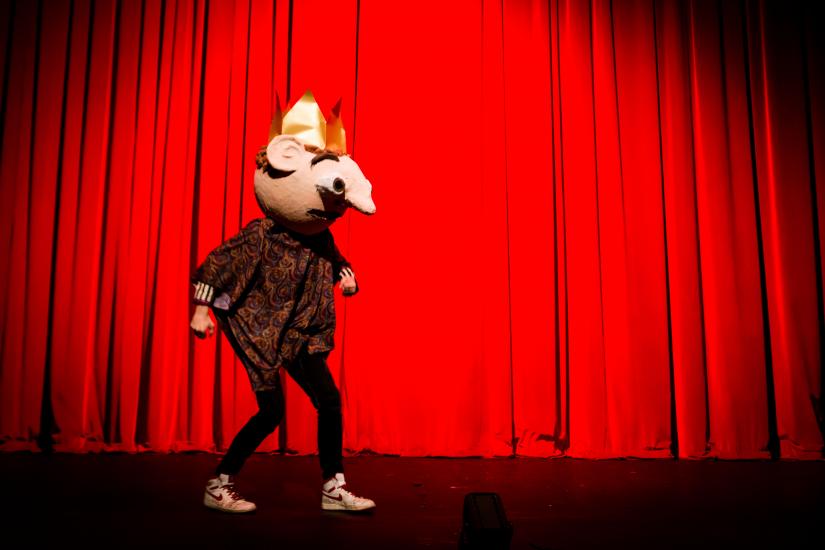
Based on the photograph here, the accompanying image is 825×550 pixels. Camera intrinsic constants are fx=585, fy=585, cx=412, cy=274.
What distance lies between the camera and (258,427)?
176cm

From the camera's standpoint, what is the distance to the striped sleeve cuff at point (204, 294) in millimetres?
1722

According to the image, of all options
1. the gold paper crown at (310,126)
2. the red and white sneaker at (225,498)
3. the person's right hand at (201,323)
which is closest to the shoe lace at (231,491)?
the red and white sneaker at (225,498)

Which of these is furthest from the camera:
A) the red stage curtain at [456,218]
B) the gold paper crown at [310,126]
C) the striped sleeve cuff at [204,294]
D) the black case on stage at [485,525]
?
the red stage curtain at [456,218]

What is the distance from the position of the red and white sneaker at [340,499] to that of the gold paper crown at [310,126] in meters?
1.04

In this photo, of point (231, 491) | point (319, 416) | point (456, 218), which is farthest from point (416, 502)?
point (456, 218)

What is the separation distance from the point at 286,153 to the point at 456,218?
4.75 feet

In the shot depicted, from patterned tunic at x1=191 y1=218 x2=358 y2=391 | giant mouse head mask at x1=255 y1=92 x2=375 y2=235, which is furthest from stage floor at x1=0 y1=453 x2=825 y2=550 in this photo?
giant mouse head mask at x1=255 y1=92 x2=375 y2=235

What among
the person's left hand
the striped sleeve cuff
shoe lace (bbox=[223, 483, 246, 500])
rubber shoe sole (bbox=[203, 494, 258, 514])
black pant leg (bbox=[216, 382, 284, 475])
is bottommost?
rubber shoe sole (bbox=[203, 494, 258, 514])

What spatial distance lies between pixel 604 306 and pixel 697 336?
497 millimetres

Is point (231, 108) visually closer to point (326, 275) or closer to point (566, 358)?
point (326, 275)

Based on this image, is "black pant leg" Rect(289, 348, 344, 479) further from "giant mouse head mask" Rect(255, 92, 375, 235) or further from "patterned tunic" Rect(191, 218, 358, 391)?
"giant mouse head mask" Rect(255, 92, 375, 235)

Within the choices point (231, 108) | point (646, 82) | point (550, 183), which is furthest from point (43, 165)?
point (646, 82)

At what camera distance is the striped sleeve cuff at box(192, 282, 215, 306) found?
5.65ft

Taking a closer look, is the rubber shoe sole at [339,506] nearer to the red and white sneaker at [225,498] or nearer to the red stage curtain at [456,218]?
the red and white sneaker at [225,498]
